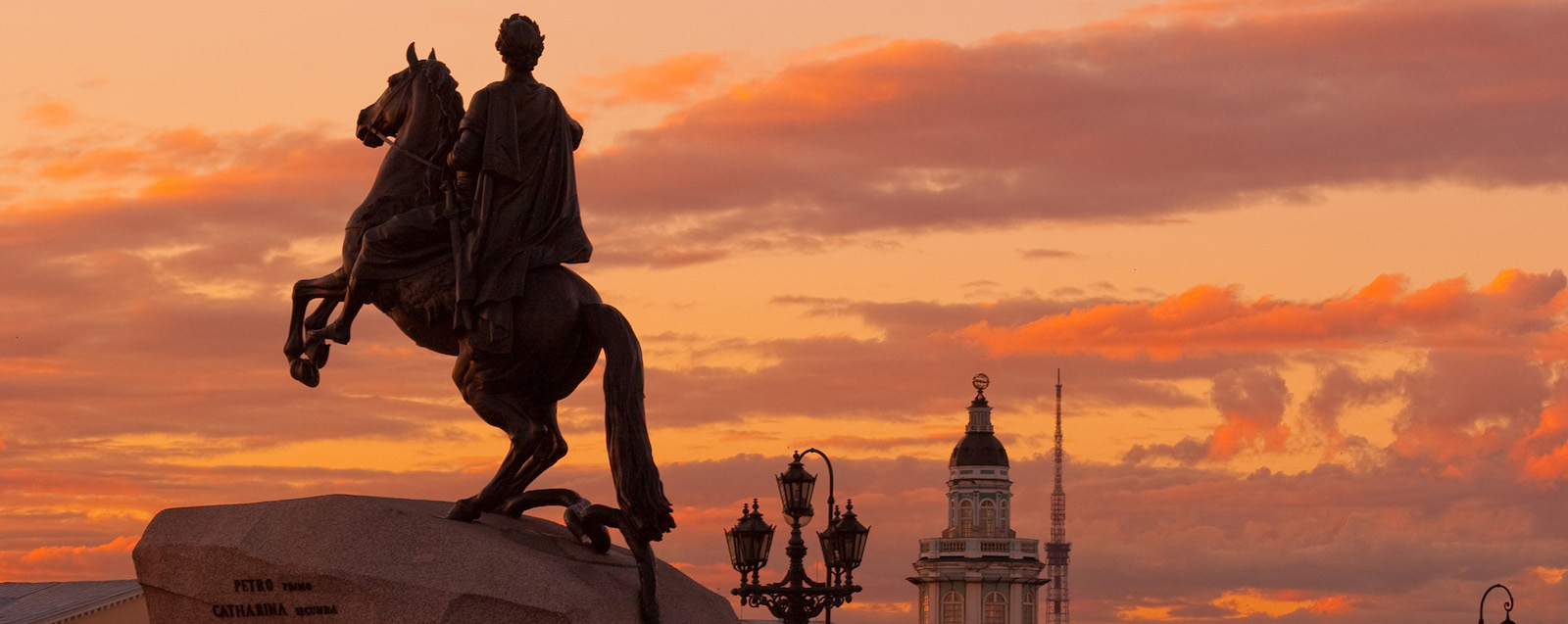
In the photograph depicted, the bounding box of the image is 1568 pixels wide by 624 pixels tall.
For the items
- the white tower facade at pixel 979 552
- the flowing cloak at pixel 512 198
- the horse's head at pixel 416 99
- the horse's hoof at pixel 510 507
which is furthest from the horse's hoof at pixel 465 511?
the white tower facade at pixel 979 552

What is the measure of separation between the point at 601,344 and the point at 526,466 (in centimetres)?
115

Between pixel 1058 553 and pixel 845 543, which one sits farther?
pixel 1058 553

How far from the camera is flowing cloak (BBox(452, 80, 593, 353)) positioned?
1880cm

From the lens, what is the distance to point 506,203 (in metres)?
19.1

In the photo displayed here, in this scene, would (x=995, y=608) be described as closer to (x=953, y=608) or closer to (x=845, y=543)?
(x=953, y=608)

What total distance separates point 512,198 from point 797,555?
13342 mm

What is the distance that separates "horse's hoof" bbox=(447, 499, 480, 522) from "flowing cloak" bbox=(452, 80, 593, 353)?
1.11 meters

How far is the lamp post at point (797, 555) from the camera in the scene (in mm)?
31562

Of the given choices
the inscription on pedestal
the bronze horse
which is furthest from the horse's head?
the inscription on pedestal

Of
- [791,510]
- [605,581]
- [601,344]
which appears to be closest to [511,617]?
[605,581]

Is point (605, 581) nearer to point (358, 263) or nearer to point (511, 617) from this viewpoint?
point (511, 617)

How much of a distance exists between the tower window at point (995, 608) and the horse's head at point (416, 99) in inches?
5940

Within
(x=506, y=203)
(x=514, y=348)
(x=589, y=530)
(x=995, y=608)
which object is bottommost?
(x=589, y=530)

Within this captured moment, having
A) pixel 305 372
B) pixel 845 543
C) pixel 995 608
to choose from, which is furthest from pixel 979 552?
pixel 305 372
